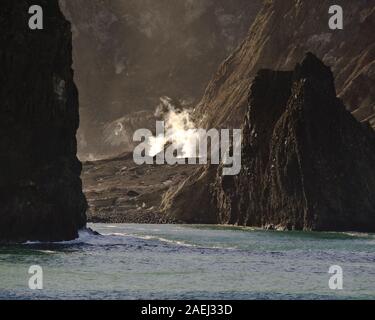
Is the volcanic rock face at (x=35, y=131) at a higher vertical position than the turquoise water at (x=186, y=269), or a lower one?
higher

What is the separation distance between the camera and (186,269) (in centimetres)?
11062

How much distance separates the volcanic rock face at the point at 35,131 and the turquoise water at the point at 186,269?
4.19 metres

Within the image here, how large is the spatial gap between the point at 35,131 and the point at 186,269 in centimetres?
3933

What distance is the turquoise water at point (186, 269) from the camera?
8961 cm

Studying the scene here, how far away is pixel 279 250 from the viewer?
143m

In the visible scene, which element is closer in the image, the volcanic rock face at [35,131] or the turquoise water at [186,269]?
the turquoise water at [186,269]

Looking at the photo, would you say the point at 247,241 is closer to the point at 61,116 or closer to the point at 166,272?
the point at 61,116

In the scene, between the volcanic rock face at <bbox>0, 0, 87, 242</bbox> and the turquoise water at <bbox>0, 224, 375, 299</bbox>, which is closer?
the turquoise water at <bbox>0, 224, 375, 299</bbox>

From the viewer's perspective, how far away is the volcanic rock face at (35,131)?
445 ft

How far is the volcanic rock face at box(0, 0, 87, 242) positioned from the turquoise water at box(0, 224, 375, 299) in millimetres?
4187

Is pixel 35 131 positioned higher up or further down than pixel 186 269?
higher up

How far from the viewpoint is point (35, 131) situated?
5556 inches

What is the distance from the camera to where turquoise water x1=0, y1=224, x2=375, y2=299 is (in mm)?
89606

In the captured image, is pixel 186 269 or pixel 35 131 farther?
pixel 35 131
